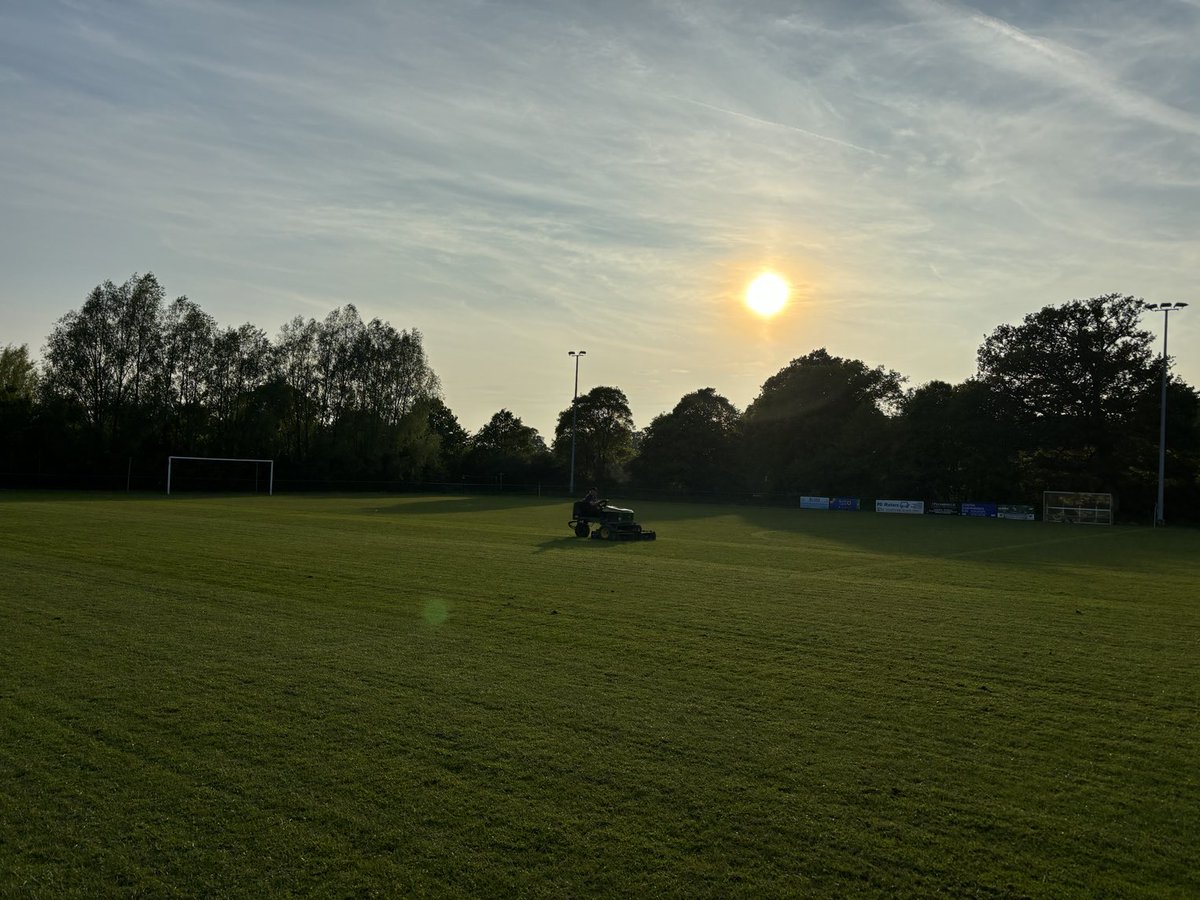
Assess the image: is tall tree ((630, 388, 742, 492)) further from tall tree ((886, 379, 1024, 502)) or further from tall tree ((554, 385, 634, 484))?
tall tree ((886, 379, 1024, 502))

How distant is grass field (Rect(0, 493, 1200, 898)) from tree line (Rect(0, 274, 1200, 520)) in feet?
158

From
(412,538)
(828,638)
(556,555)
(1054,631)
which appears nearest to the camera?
(828,638)

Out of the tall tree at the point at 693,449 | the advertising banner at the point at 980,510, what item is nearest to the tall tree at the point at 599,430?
the tall tree at the point at 693,449

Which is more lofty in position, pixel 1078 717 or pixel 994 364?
pixel 994 364

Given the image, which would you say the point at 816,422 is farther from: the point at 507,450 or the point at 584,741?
the point at 584,741

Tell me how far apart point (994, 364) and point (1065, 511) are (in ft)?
45.0

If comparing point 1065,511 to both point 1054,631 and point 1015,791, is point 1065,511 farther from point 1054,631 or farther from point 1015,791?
point 1015,791

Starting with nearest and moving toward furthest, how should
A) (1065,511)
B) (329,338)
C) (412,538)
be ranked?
(412,538) < (1065,511) < (329,338)

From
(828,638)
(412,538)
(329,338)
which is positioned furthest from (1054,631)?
(329,338)

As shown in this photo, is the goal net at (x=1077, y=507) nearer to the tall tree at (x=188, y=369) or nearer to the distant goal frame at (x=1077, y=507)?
the distant goal frame at (x=1077, y=507)

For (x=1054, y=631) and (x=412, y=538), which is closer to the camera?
(x=1054, y=631)

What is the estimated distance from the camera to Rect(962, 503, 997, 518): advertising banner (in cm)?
5666

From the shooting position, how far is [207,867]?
4477mm

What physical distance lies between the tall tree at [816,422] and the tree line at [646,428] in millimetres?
173
